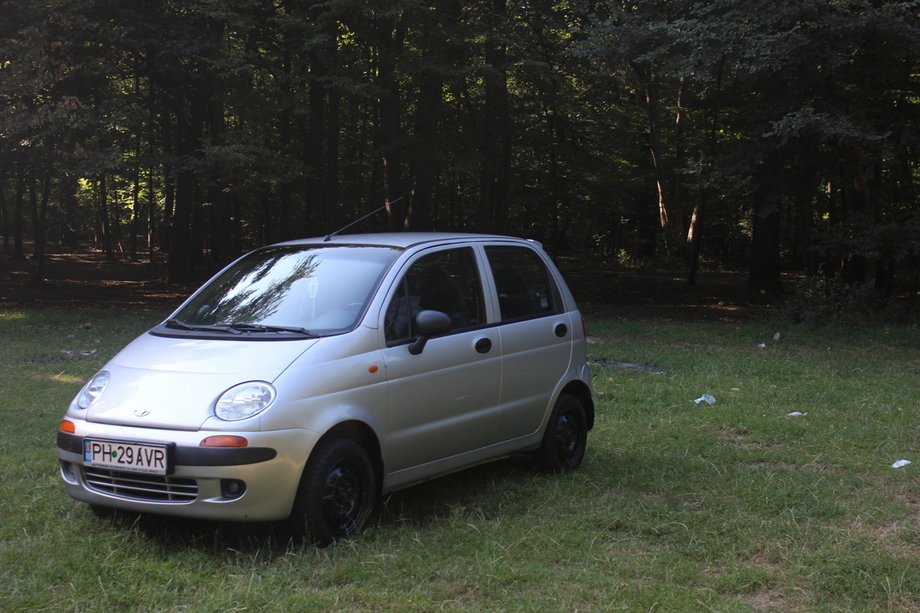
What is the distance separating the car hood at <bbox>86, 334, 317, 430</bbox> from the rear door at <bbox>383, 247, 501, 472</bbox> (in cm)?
66

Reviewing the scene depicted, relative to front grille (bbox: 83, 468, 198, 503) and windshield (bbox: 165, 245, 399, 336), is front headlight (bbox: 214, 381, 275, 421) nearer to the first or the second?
front grille (bbox: 83, 468, 198, 503)

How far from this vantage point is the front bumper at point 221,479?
4.38 m

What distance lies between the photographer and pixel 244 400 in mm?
4535

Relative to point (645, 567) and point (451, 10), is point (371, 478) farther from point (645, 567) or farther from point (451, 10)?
point (451, 10)

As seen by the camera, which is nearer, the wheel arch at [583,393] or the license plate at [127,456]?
the license plate at [127,456]

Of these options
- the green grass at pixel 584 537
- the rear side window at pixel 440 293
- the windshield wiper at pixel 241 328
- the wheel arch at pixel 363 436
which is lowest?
the green grass at pixel 584 537

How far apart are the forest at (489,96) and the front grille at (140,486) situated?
336 inches

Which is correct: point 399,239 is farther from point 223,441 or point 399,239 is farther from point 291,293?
point 223,441

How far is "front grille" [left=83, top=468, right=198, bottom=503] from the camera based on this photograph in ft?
14.6

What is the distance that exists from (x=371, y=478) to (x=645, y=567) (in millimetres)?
1589

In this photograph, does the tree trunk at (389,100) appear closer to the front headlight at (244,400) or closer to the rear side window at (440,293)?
the rear side window at (440,293)

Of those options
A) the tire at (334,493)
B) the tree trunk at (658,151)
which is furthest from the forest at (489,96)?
the tire at (334,493)

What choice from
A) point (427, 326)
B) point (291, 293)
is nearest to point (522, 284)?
point (427, 326)

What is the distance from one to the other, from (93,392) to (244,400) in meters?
1.06
